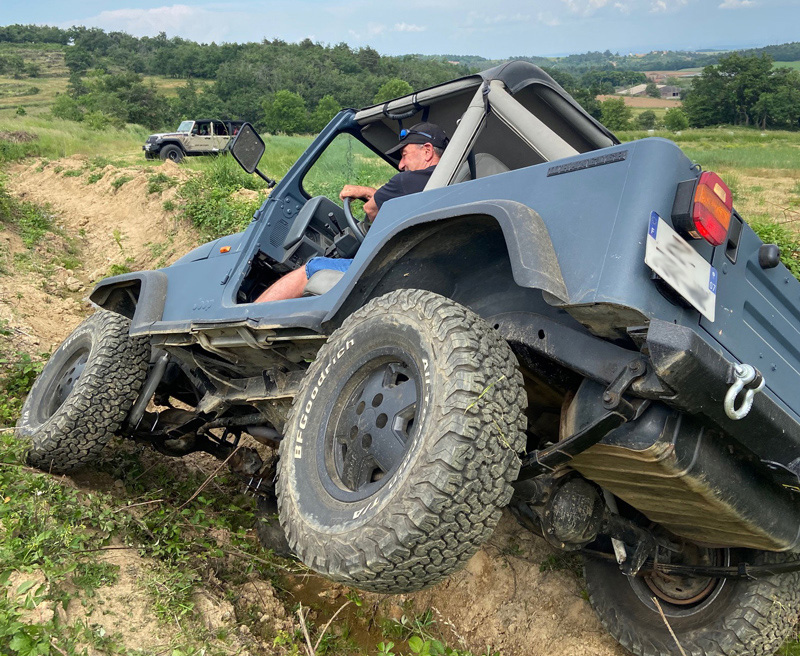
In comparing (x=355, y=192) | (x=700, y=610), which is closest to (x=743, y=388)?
(x=700, y=610)

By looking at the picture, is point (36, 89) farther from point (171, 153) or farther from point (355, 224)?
point (355, 224)

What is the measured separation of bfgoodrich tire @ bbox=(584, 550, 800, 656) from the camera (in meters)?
2.93

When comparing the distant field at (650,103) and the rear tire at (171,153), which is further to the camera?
the distant field at (650,103)

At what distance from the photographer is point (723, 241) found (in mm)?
2236

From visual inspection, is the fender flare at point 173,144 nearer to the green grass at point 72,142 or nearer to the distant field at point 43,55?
the green grass at point 72,142

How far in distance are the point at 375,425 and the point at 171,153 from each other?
24050 mm

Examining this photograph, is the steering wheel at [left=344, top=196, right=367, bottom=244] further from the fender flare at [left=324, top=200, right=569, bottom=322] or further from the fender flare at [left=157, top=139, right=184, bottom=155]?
the fender flare at [left=157, top=139, right=184, bottom=155]

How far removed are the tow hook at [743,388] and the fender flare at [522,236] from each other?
50 centimetres

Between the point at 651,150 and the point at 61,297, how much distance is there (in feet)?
24.9

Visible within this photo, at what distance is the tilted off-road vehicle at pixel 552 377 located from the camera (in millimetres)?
2094

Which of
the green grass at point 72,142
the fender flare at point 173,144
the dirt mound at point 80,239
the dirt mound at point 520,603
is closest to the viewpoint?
the dirt mound at point 520,603

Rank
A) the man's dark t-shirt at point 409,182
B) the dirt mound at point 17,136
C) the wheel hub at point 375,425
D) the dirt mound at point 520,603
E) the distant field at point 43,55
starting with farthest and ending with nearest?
the distant field at point 43,55, the dirt mound at point 17,136, the dirt mound at point 520,603, the man's dark t-shirt at point 409,182, the wheel hub at point 375,425

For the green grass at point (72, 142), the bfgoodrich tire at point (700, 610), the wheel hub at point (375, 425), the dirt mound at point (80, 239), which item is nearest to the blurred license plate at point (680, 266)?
the wheel hub at point (375, 425)

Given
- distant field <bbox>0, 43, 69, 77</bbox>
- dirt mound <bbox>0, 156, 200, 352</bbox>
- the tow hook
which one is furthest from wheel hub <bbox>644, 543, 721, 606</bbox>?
distant field <bbox>0, 43, 69, 77</bbox>
